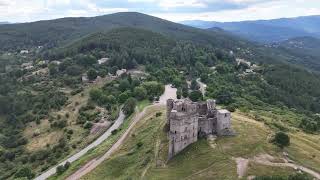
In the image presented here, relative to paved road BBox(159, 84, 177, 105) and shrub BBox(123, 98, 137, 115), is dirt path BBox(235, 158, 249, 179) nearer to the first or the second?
shrub BBox(123, 98, 137, 115)

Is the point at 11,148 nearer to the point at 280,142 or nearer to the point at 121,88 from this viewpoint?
the point at 121,88

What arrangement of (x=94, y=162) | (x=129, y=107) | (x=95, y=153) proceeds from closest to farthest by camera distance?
(x=94, y=162) < (x=95, y=153) < (x=129, y=107)

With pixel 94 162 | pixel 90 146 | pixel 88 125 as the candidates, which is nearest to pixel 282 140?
pixel 94 162

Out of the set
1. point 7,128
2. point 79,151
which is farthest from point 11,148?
point 79,151

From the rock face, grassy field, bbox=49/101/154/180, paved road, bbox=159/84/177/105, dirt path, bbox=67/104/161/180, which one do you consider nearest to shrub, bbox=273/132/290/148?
the rock face

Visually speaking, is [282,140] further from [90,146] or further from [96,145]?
[90,146]

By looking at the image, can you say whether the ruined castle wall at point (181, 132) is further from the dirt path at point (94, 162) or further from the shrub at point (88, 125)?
the shrub at point (88, 125)
